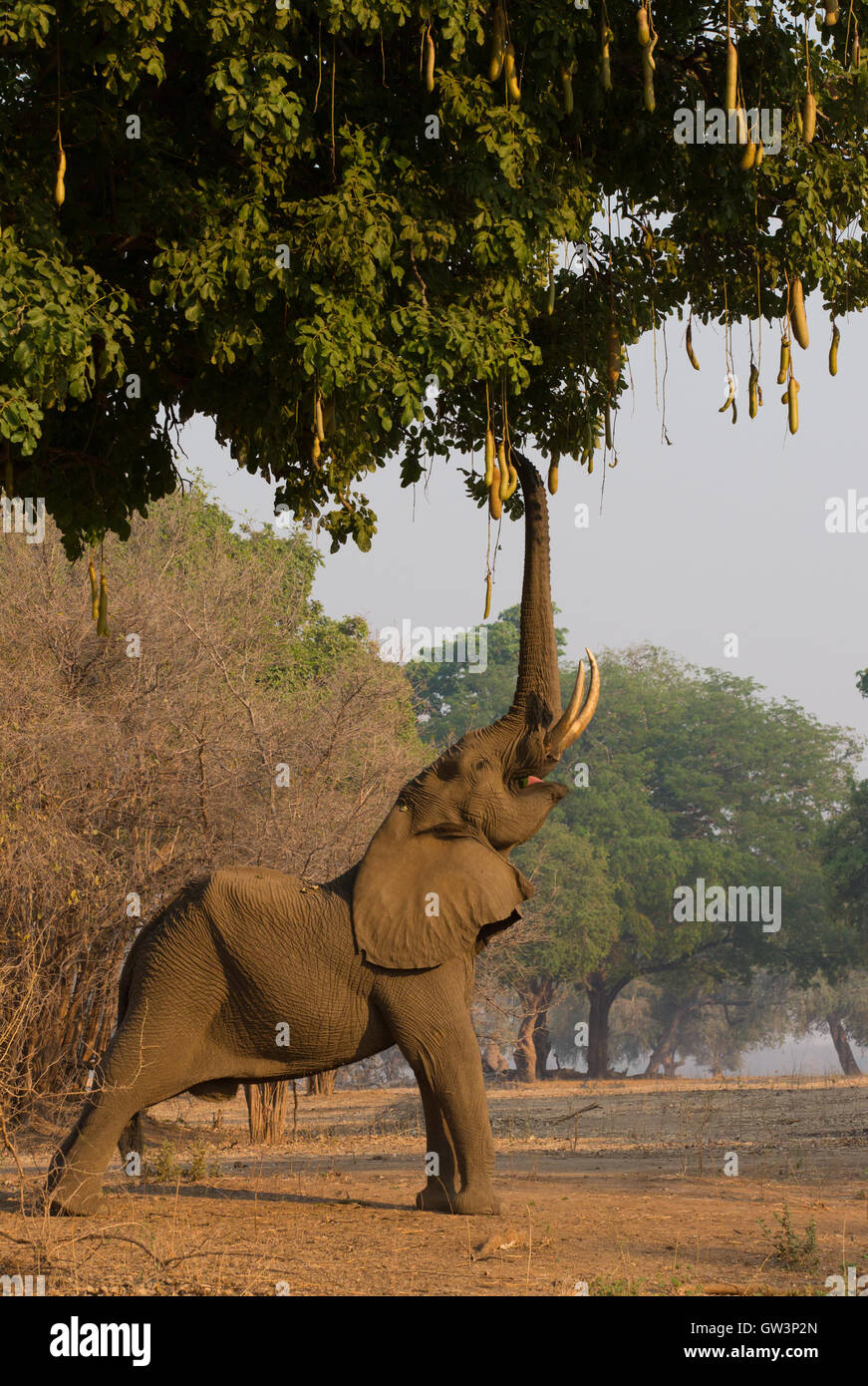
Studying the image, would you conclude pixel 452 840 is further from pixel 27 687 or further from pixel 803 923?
pixel 803 923

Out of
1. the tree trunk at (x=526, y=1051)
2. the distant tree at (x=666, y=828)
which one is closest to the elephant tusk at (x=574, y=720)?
the distant tree at (x=666, y=828)

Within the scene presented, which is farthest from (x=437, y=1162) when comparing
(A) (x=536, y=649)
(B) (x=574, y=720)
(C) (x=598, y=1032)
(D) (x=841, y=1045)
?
(D) (x=841, y=1045)

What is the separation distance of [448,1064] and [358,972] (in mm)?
888

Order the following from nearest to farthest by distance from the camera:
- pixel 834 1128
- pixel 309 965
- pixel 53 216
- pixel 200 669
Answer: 1. pixel 53 216
2. pixel 309 965
3. pixel 834 1128
4. pixel 200 669

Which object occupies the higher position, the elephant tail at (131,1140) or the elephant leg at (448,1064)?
the elephant leg at (448,1064)

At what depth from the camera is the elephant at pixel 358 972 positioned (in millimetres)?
10328

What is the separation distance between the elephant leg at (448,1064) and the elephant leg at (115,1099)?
1503mm

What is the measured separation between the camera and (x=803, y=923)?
169 ft

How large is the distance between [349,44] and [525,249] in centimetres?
209

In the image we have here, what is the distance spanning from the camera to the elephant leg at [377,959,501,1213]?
1016 centimetres

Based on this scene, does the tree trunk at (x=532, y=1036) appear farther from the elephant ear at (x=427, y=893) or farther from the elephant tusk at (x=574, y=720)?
the elephant tusk at (x=574, y=720)

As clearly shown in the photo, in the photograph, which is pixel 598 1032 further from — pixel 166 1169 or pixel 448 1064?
Answer: pixel 448 1064

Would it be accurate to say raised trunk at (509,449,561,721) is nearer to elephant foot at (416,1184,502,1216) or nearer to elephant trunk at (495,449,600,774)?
elephant trunk at (495,449,600,774)

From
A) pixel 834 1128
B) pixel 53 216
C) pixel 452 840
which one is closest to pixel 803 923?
pixel 834 1128
